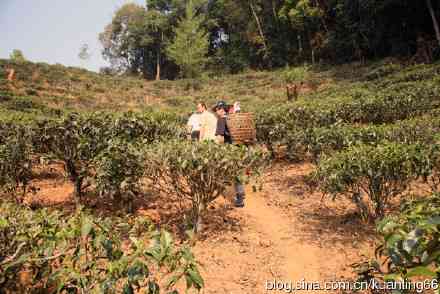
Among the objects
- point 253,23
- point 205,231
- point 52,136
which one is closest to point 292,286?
point 205,231

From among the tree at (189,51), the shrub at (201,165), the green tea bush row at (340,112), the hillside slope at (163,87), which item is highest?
the tree at (189,51)

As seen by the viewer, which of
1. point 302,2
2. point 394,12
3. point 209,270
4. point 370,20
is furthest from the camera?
point 302,2

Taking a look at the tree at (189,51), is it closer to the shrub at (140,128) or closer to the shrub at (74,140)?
the shrub at (140,128)

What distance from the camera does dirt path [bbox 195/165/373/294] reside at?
3826mm

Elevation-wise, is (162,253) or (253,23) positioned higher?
(253,23)

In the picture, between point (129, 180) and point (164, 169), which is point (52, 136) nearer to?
point (129, 180)

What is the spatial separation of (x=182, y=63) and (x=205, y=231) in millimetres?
42361

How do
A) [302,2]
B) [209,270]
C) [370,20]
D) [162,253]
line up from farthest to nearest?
[302,2] < [370,20] < [209,270] < [162,253]

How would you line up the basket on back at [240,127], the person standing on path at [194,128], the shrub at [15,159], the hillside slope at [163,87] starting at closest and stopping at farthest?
the shrub at [15,159], the person standing on path at [194,128], the basket on back at [240,127], the hillside slope at [163,87]

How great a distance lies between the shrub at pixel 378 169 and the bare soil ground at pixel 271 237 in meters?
0.65

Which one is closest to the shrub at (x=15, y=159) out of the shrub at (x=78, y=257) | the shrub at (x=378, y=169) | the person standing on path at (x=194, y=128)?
the person standing on path at (x=194, y=128)

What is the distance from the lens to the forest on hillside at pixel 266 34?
2772 centimetres

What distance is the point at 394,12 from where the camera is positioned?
27.9m

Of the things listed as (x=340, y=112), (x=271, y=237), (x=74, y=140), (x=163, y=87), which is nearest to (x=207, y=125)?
(x=74, y=140)
